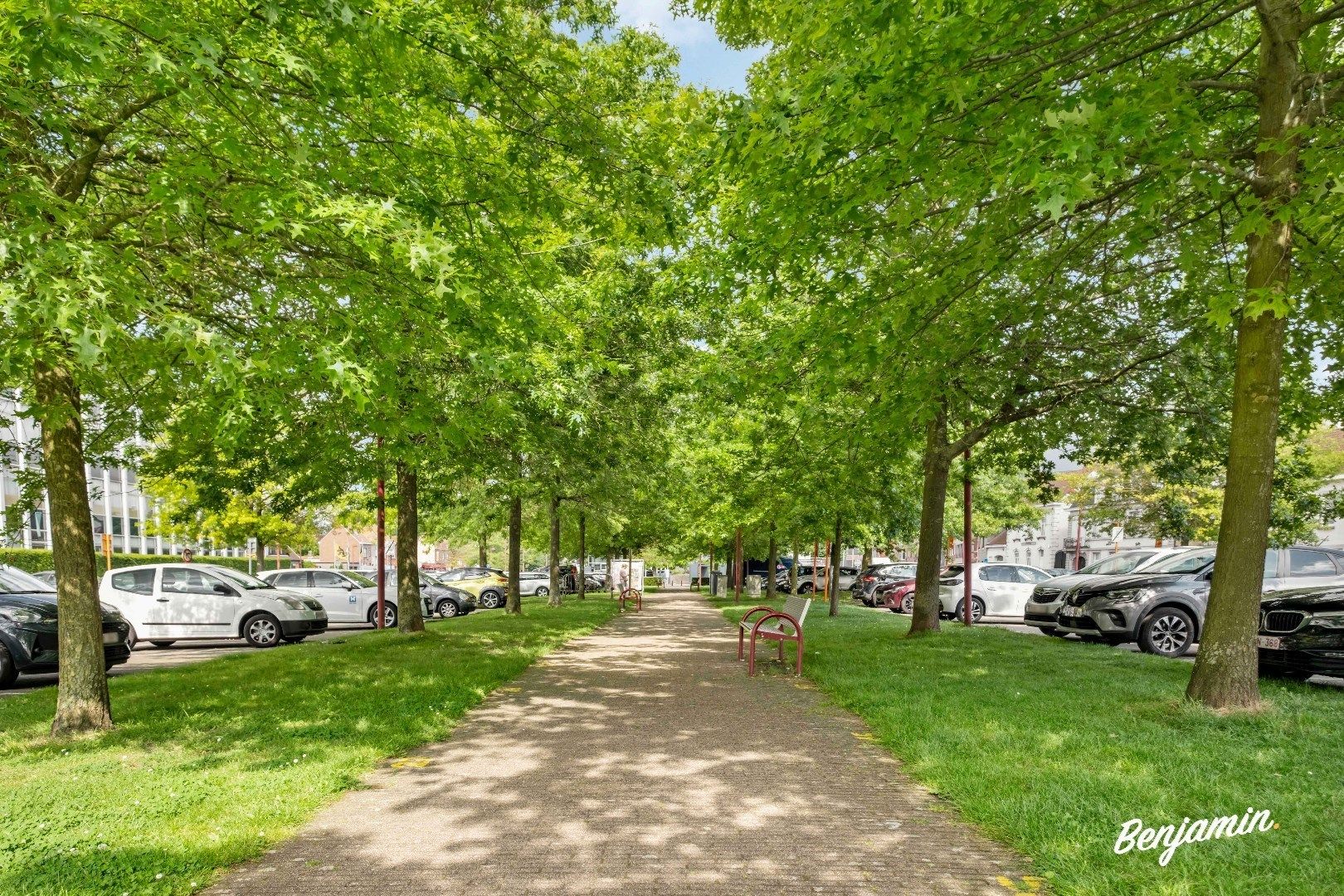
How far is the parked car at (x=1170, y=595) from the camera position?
11.9m

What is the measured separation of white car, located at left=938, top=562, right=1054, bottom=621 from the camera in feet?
69.4

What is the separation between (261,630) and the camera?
15.7 meters

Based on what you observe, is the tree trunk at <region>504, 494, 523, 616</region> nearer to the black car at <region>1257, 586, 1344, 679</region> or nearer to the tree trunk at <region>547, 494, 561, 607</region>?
the tree trunk at <region>547, 494, 561, 607</region>

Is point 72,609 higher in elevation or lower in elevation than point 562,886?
higher

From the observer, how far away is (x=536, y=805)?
4934mm

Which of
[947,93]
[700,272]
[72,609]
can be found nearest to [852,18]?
[947,93]

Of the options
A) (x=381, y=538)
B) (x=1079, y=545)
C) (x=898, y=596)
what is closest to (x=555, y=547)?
(x=381, y=538)

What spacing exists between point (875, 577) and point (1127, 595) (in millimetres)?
18243

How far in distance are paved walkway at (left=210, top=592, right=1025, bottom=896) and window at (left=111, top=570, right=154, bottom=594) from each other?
10.5 m

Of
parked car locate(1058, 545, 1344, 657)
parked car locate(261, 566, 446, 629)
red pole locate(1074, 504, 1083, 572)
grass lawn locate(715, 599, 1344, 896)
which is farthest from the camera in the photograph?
red pole locate(1074, 504, 1083, 572)

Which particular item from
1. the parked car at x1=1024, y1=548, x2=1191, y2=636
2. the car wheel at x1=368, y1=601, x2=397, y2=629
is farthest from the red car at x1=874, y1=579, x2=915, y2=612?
the car wheel at x1=368, y1=601, x2=397, y2=629

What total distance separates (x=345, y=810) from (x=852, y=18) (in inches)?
245

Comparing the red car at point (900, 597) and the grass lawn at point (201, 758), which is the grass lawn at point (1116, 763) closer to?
the grass lawn at point (201, 758)

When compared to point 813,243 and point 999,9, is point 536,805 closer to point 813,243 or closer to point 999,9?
point 813,243
